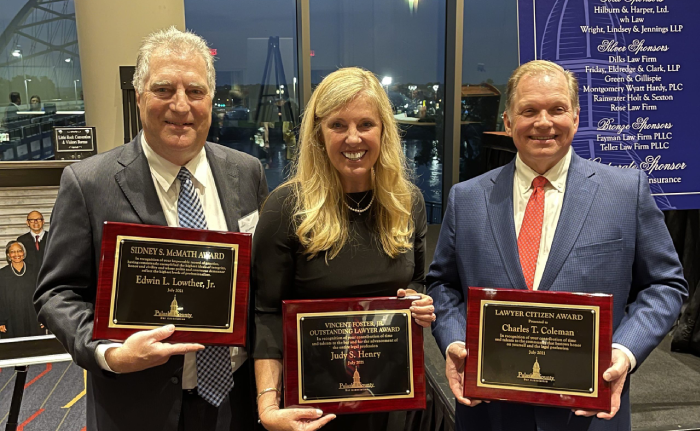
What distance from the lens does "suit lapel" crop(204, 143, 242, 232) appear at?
5.44 feet

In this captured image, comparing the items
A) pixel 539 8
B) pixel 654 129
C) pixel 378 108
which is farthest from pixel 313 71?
pixel 378 108

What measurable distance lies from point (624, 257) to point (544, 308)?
0.36 meters

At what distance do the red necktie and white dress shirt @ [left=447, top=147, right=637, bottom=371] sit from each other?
12mm

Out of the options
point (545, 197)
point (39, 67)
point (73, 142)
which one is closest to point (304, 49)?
point (73, 142)

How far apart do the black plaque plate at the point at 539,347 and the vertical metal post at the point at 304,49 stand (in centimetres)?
353

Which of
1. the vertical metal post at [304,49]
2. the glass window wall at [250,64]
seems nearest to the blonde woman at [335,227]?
the vertical metal post at [304,49]

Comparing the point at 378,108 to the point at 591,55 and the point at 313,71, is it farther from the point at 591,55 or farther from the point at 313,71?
the point at 313,71

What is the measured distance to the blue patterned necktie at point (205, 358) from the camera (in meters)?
1.56

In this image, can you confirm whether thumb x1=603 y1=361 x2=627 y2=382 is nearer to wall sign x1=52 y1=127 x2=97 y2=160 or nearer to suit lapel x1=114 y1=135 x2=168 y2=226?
suit lapel x1=114 y1=135 x2=168 y2=226

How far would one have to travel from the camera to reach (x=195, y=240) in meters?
1.43

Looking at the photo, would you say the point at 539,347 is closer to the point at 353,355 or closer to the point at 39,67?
the point at 353,355

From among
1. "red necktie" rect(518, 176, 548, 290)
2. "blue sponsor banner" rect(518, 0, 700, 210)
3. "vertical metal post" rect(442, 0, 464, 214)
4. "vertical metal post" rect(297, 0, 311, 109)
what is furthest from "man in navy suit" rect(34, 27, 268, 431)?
"vertical metal post" rect(442, 0, 464, 214)

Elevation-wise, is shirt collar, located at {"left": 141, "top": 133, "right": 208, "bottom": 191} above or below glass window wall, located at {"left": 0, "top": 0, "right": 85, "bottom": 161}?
below

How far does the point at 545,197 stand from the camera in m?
1.69
